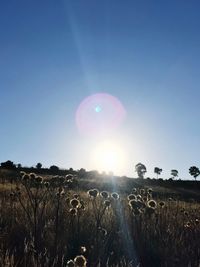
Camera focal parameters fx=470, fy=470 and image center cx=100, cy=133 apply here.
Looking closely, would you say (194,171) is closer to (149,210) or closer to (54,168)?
(54,168)

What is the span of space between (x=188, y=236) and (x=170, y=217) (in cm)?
142

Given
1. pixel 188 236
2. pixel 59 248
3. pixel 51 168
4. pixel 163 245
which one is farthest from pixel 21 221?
pixel 51 168

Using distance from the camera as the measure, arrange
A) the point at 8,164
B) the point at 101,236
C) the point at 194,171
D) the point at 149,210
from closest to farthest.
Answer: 1. the point at 101,236
2. the point at 149,210
3. the point at 8,164
4. the point at 194,171

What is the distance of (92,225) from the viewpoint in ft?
25.4

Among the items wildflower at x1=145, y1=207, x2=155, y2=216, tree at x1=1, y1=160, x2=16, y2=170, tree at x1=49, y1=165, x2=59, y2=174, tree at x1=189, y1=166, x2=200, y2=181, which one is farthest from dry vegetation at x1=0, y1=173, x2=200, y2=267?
tree at x1=189, y1=166, x2=200, y2=181

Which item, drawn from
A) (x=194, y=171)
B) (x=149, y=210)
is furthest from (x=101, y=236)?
(x=194, y=171)

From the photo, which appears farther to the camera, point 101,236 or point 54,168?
point 54,168

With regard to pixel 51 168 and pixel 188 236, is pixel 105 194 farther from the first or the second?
pixel 51 168

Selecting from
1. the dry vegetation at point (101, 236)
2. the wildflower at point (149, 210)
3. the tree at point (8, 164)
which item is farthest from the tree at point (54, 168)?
the wildflower at point (149, 210)

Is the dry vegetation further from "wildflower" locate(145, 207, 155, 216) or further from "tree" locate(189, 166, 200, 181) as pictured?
"tree" locate(189, 166, 200, 181)

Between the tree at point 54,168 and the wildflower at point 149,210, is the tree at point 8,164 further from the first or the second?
the wildflower at point 149,210

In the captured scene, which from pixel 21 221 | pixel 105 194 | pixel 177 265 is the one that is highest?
pixel 105 194

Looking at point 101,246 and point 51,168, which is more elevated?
point 51,168

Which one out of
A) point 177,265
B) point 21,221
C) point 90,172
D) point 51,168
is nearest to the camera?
point 177,265
